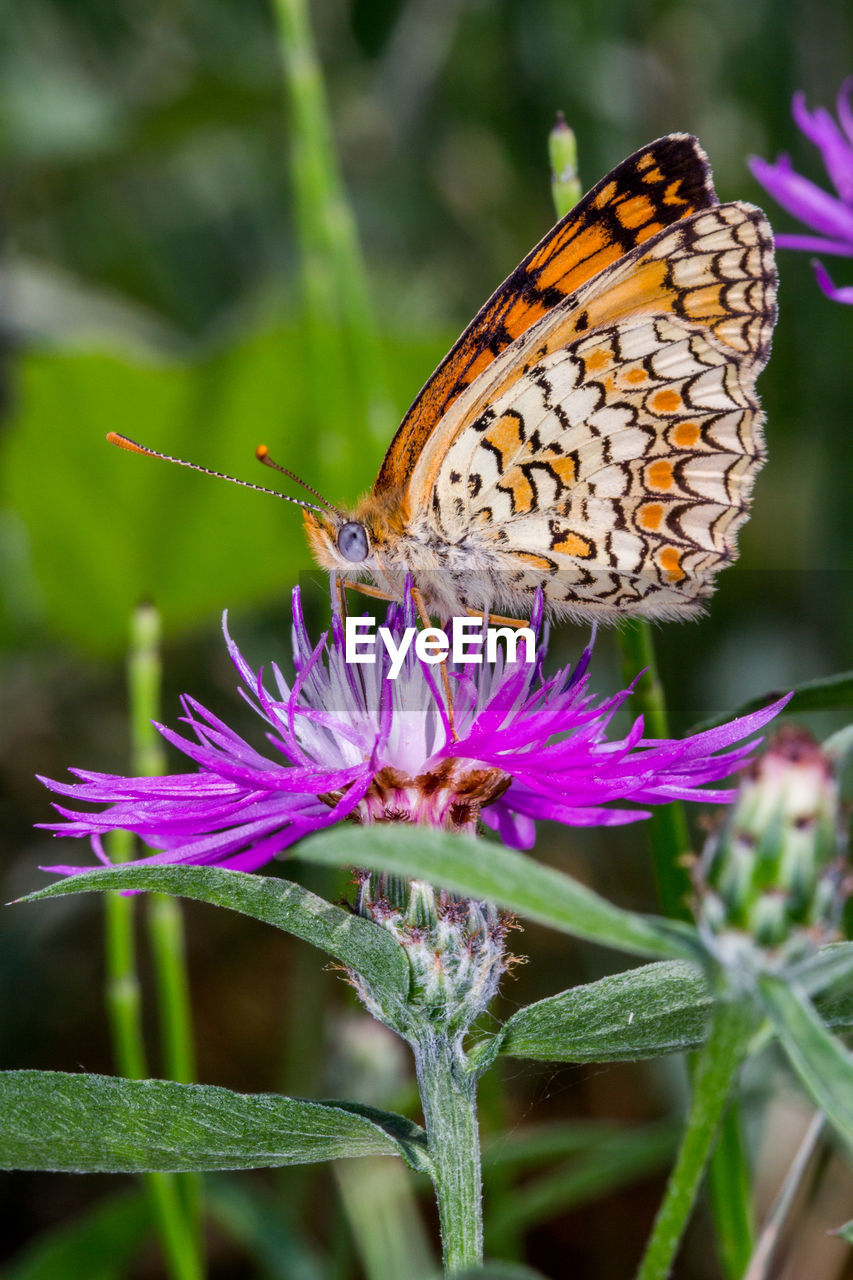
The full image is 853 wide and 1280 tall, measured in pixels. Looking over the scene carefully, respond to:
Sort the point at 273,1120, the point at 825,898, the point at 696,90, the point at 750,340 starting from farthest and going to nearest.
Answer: the point at 696,90 < the point at 750,340 < the point at 273,1120 < the point at 825,898

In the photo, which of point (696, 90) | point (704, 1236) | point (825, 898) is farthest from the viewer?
point (696, 90)

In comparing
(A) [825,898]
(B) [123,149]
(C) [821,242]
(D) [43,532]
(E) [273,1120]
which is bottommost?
(E) [273,1120]

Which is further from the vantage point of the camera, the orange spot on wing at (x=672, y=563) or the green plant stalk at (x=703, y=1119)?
the orange spot on wing at (x=672, y=563)

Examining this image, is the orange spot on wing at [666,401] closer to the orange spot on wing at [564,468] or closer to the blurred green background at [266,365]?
the orange spot on wing at [564,468]

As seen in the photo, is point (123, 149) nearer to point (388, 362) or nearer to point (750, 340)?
point (388, 362)

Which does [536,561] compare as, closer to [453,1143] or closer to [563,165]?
[563,165]

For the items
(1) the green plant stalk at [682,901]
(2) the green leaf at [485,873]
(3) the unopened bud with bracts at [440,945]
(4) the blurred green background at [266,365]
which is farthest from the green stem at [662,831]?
(4) the blurred green background at [266,365]

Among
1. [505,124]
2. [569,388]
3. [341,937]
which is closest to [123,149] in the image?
[505,124]
